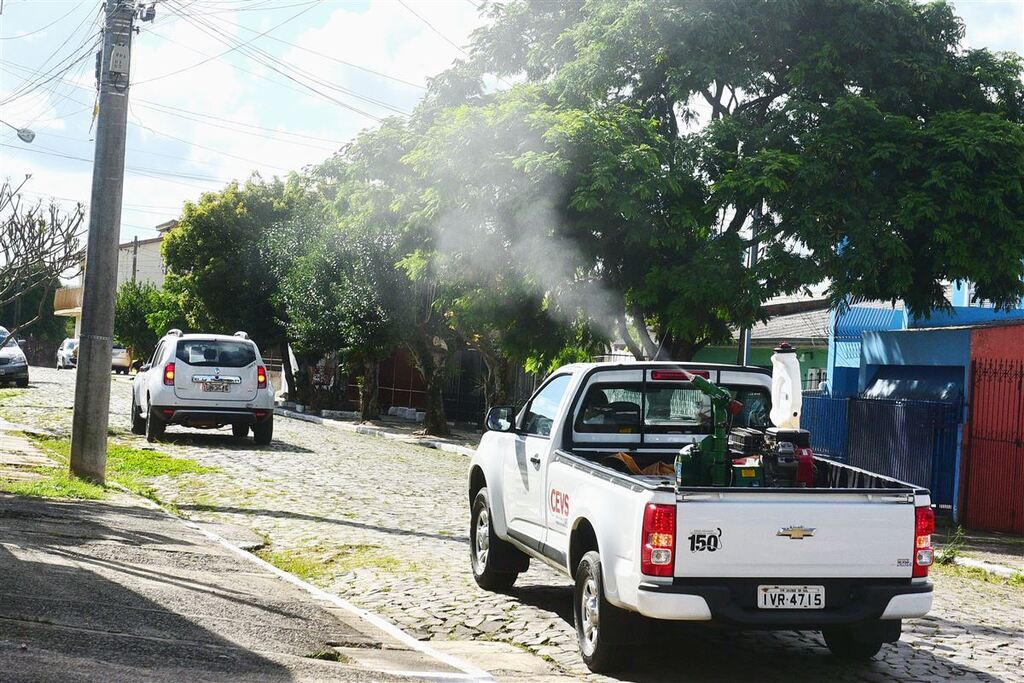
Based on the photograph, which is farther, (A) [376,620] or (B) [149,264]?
(B) [149,264]

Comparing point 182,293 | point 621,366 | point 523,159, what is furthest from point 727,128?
point 182,293

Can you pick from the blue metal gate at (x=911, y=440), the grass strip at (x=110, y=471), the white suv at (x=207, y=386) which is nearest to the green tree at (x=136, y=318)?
the white suv at (x=207, y=386)

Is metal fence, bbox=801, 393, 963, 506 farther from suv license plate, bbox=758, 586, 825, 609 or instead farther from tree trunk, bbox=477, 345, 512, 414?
suv license plate, bbox=758, 586, 825, 609

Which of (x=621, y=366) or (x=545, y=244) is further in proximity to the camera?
(x=545, y=244)

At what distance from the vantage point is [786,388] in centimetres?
769

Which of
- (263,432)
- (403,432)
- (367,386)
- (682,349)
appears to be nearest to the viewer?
(682,349)

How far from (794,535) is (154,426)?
619 inches

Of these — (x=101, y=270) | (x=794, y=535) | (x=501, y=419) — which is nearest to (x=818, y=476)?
(x=794, y=535)

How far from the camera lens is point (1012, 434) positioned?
15.7 m

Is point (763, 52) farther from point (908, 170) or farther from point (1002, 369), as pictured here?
point (1002, 369)

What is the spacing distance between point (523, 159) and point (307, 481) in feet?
17.4

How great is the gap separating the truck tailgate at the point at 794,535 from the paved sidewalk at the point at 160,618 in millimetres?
1447

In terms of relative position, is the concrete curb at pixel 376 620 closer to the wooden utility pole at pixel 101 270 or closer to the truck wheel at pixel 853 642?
the wooden utility pole at pixel 101 270

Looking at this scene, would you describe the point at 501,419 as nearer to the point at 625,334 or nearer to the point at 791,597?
the point at 791,597
